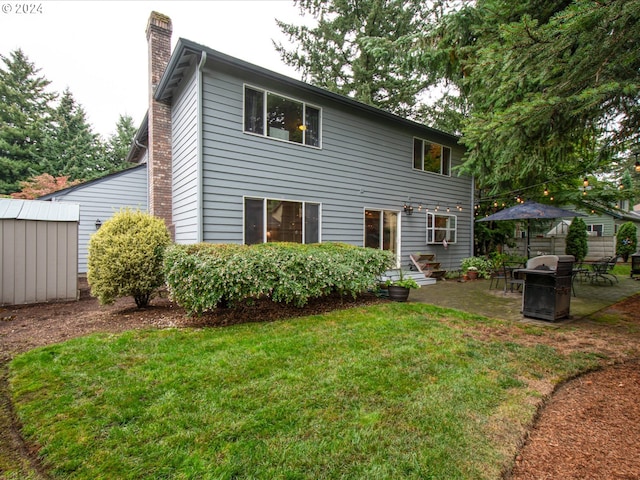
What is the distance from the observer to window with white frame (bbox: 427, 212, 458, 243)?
10.9 m

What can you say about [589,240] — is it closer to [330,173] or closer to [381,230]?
[381,230]

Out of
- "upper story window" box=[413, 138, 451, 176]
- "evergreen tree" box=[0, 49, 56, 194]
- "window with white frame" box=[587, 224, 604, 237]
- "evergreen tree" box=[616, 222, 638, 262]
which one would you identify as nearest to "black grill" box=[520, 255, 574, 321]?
"upper story window" box=[413, 138, 451, 176]

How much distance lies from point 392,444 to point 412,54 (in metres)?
8.39

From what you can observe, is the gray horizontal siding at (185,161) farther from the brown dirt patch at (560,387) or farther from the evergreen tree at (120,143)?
the evergreen tree at (120,143)

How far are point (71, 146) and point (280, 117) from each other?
22.5m

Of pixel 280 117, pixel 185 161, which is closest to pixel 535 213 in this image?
pixel 280 117

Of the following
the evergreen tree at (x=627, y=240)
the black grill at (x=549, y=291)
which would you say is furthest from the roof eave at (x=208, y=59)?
the evergreen tree at (x=627, y=240)

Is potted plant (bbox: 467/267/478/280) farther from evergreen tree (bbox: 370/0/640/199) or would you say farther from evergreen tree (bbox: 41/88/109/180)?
evergreen tree (bbox: 41/88/109/180)

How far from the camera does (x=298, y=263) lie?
5.45m

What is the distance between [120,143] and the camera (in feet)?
86.7

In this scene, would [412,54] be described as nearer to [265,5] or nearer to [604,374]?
[604,374]

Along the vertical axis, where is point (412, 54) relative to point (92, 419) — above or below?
above

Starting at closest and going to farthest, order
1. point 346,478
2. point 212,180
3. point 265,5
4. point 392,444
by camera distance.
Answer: point 346,478
point 392,444
point 212,180
point 265,5

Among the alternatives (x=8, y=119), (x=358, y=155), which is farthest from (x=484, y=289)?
(x=8, y=119)
